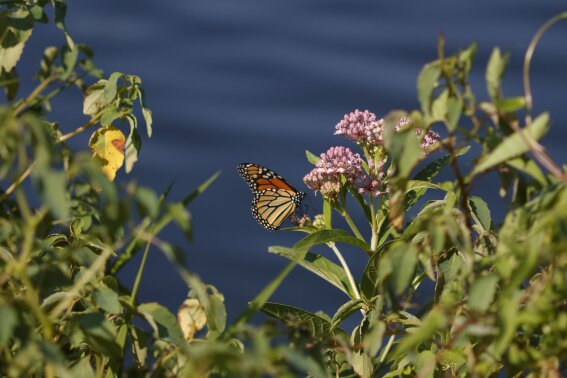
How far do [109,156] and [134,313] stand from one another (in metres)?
0.48

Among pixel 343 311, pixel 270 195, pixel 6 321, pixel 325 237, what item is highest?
pixel 6 321

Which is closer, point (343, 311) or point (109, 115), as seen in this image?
point (109, 115)

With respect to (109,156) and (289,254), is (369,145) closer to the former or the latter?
(289,254)

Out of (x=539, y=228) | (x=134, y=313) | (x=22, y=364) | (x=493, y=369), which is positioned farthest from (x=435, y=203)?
(x=22, y=364)

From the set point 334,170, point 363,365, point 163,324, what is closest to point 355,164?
point 334,170

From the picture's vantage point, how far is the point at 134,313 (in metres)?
1.53

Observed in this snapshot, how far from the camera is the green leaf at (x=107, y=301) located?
140 centimetres

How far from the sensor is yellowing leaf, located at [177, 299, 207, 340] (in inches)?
63.7

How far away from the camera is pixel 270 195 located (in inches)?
141

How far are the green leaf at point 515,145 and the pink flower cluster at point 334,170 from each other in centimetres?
105

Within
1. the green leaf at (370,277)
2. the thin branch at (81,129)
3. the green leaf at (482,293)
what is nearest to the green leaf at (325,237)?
the green leaf at (370,277)

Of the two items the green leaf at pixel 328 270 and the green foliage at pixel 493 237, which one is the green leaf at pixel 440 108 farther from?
the green leaf at pixel 328 270

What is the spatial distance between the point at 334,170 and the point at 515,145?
108 cm

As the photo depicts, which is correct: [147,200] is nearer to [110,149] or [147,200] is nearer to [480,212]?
[110,149]
